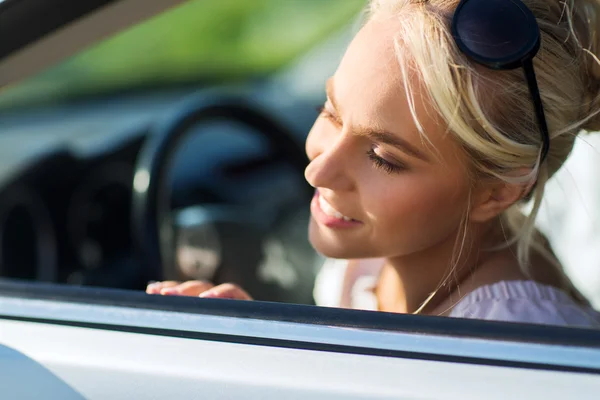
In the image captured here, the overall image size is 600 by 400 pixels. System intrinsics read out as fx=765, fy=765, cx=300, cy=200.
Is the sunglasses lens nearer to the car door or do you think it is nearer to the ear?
the ear

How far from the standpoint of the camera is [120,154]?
3.11m

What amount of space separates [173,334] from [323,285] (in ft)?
3.04

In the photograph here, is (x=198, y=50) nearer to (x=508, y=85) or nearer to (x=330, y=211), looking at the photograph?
(x=330, y=211)

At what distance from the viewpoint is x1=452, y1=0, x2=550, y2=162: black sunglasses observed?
1.15 metres

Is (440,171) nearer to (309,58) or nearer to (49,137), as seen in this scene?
(309,58)

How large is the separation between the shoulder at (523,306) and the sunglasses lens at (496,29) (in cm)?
44

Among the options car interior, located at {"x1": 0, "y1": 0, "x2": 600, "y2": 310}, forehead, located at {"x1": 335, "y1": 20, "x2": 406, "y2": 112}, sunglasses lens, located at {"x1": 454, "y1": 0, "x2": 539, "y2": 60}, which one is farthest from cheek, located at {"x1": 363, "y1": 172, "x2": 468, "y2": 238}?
car interior, located at {"x1": 0, "y1": 0, "x2": 600, "y2": 310}

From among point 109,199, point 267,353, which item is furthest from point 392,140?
point 109,199

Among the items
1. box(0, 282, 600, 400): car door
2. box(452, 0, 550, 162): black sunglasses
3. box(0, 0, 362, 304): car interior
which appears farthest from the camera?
box(0, 0, 362, 304): car interior

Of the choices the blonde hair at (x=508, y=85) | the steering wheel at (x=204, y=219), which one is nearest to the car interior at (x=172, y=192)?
the steering wheel at (x=204, y=219)

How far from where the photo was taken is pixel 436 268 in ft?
4.69

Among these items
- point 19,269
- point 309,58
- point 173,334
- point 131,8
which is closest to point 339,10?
point 309,58

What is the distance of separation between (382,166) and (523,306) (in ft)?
1.17

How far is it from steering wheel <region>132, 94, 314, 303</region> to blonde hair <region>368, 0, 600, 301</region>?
1.01 m
